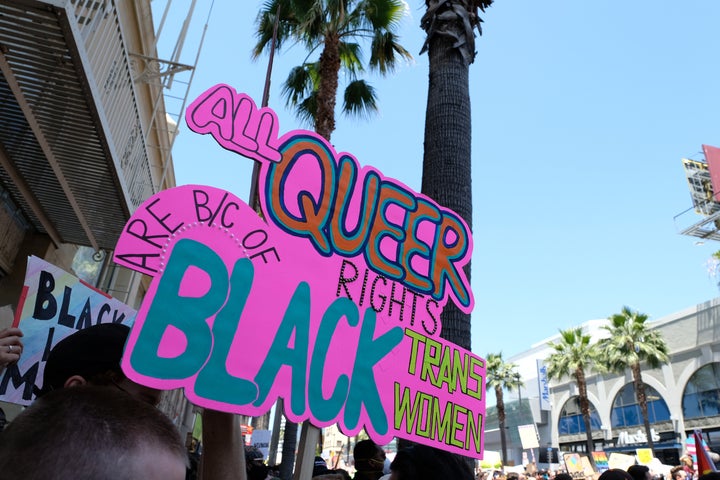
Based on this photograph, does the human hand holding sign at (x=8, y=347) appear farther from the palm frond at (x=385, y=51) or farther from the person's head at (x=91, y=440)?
the palm frond at (x=385, y=51)

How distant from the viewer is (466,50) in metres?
5.49

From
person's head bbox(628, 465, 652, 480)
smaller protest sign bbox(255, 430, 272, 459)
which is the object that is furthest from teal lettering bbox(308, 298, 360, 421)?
smaller protest sign bbox(255, 430, 272, 459)

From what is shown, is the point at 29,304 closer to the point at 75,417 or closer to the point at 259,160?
the point at 259,160

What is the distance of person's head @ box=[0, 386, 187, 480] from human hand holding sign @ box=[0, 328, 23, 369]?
167 centimetres

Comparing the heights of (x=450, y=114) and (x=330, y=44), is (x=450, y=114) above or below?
below

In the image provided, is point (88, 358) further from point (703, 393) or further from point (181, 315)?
point (703, 393)

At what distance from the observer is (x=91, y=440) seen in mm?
635

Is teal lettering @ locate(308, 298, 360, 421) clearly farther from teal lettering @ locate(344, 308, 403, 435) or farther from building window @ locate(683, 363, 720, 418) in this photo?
building window @ locate(683, 363, 720, 418)

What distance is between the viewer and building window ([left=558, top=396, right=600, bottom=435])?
42.9m

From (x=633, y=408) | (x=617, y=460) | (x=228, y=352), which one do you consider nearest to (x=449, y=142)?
(x=228, y=352)

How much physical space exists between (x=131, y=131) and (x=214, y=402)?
220 inches

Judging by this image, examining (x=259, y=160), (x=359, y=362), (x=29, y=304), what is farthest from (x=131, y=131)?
(x=359, y=362)

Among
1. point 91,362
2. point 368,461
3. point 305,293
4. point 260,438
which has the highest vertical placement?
point 260,438

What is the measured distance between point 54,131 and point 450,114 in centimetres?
390
